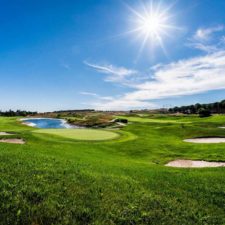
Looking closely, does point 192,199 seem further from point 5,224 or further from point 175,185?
point 5,224

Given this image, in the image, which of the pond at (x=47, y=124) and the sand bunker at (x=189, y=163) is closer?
the sand bunker at (x=189, y=163)

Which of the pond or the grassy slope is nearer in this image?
the grassy slope

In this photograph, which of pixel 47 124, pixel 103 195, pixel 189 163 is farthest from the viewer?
pixel 47 124

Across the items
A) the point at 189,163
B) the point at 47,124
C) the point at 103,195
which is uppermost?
the point at 103,195

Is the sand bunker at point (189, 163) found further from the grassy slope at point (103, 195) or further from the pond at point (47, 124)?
the pond at point (47, 124)

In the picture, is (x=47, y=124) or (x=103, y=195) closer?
(x=103, y=195)

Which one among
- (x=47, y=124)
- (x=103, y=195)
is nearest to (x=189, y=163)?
(x=103, y=195)

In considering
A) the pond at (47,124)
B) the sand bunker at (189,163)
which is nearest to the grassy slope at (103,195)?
the sand bunker at (189,163)

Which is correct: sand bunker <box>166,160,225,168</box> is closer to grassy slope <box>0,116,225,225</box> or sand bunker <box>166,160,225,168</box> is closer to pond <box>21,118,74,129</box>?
grassy slope <box>0,116,225,225</box>

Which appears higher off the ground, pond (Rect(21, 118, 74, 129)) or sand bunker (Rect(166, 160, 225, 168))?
pond (Rect(21, 118, 74, 129))

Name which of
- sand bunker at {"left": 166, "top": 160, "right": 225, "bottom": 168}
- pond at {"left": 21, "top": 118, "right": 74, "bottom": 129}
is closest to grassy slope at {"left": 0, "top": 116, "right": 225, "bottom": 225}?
sand bunker at {"left": 166, "top": 160, "right": 225, "bottom": 168}

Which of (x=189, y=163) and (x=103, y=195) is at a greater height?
(x=103, y=195)

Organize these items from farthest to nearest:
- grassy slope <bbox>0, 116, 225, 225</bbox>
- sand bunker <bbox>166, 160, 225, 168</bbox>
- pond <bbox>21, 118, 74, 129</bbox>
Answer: pond <bbox>21, 118, 74, 129</bbox> → sand bunker <bbox>166, 160, 225, 168</bbox> → grassy slope <bbox>0, 116, 225, 225</bbox>

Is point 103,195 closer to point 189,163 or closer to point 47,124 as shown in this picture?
point 189,163
